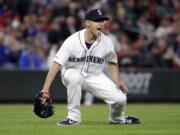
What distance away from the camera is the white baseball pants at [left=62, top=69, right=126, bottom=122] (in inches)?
424

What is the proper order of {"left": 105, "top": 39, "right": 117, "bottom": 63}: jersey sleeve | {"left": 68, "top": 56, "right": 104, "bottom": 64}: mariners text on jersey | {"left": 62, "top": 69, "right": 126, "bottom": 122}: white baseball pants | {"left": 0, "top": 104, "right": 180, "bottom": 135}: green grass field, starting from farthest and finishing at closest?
{"left": 105, "top": 39, "right": 117, "bottom": 63}: jersey sleeve, {"left": 68, "top": 56, "right": 104, "bottom": 64}: mariners text on jersey, {"left": 62, "top": 69, "right": 126, "bottom": 122}: white baseball pants, {"left": 0, "top": 104, "right": 180, "bottom": 135}: green grass field

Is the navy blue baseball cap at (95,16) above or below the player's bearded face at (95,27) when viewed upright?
above

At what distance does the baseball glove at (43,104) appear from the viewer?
1050 centimetres

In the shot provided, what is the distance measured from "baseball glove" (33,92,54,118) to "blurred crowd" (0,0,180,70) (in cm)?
858

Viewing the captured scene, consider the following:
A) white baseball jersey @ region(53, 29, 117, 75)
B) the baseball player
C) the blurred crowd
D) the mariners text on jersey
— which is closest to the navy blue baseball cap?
the baseball player

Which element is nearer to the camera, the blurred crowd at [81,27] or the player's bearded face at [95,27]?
the player's bearded face at [95,27]

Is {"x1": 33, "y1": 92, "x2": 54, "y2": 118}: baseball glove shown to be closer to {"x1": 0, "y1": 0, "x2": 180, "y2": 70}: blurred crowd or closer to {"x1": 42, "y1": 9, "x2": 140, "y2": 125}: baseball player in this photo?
{"x1": 42, "y1": 9, "x2": 140, "y2": 125}: baseball player

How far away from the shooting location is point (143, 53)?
21453 millimetres

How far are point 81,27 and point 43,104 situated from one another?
1139 centimetres

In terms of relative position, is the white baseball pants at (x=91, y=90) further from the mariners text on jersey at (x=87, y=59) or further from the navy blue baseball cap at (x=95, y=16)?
the navy blue baseball cap at (x=95, y=16)

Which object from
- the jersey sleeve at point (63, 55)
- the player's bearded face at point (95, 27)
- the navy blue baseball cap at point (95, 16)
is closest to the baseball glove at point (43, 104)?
the jersey sleeve at point (63, 55)

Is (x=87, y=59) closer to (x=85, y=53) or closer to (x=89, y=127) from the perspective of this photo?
(x=85, y=53)

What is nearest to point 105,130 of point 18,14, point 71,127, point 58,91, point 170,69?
point 71,127

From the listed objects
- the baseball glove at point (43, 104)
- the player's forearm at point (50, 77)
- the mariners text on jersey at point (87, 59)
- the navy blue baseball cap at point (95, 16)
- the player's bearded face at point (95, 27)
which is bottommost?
the baseball glove at point (43, 104)
